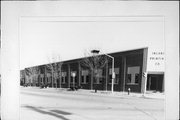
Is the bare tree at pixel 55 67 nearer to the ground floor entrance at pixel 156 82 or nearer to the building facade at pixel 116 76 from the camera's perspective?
the building facade at pixel 116 76

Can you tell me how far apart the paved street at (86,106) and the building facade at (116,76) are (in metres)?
0.12

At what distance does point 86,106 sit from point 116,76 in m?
0.54

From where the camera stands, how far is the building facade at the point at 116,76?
287 cm

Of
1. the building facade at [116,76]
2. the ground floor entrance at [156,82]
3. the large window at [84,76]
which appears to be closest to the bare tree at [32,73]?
the building facade at [116,76]

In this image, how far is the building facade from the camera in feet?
9.41

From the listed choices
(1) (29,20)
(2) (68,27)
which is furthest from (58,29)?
(1) (29,20)

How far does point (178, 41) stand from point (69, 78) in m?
1.43

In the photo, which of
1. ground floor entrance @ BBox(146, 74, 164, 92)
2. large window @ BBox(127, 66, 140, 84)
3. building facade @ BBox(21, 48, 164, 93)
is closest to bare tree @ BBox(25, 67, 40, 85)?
building facade @ BBox(21, 48, 164, 93)

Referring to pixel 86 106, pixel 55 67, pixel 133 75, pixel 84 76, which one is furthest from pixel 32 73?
pixel 133 75

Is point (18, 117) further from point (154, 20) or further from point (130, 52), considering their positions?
point (154, 20)

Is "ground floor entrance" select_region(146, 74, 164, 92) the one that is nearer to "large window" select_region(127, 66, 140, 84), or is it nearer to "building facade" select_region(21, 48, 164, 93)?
"building facade" select_region(21, 48, 164, 93)

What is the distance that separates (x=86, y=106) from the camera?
2.92 metres

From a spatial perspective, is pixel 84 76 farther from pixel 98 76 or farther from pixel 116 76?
pixel 116 76

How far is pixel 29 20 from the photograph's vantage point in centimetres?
286
